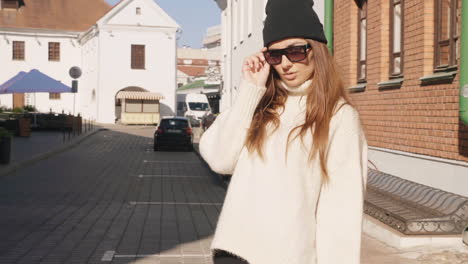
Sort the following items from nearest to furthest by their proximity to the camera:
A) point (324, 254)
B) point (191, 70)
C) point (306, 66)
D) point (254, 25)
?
point (324, 254) < point (306, 66) < point (254, 25) < point (191, 70)

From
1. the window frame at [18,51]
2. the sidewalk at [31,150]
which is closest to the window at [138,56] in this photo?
the window frame at [18,51]

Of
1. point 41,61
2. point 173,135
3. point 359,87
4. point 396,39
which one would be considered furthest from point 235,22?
point 41,61

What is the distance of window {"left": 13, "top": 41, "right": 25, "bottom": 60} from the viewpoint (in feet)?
210

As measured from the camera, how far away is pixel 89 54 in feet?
202

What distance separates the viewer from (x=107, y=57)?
57.2 metres

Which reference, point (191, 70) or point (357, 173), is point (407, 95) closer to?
point (357, 173)

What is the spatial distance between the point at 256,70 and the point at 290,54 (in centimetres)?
15

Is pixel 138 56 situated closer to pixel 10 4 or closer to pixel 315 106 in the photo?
pixel 10 4

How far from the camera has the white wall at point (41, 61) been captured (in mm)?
63406

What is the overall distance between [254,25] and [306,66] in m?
25.1

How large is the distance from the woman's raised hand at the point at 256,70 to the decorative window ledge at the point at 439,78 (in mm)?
7241

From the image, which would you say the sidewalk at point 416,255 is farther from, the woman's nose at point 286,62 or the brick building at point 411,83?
the woman's nose at point 286,62

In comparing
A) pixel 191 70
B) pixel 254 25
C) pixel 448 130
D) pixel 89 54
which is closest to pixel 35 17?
pixel 89 54

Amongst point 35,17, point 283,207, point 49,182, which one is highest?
point 35,17
